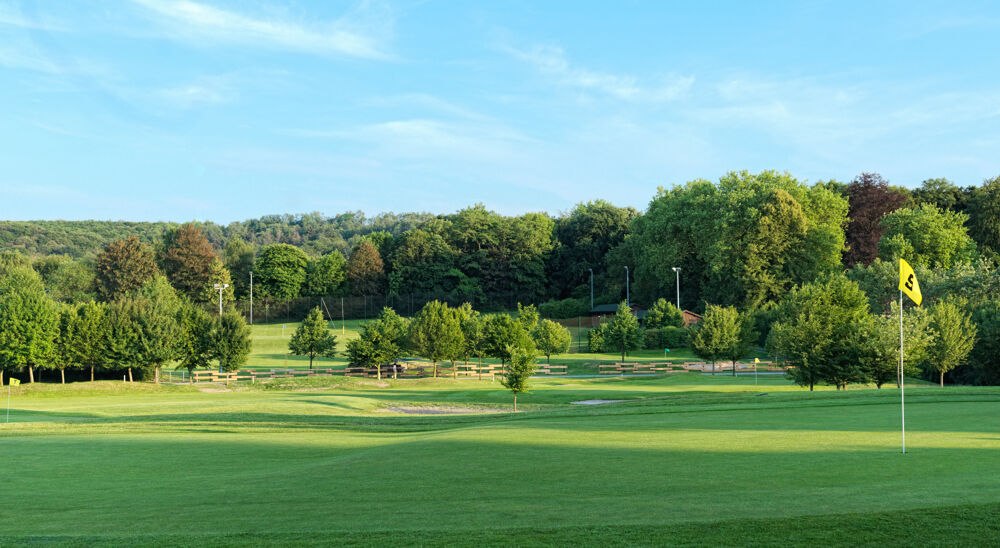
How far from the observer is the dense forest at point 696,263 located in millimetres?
46812

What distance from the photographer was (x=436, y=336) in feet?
175

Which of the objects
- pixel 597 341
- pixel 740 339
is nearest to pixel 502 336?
pixel 740 339

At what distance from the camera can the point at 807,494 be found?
9.88 meters

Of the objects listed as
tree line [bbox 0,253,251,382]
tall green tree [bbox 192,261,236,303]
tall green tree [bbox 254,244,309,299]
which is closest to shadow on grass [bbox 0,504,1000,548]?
tree line [bbox 0,253,251,382]

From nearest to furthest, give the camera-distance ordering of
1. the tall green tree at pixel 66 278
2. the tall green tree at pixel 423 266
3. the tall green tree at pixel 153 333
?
the tall green tree at pixel 153 333 → the tall green tree at pixel 66 278 → the tall green tree at pixel 423 266

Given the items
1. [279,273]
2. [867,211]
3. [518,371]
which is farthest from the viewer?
[279,273]

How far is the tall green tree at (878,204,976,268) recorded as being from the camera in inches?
2751

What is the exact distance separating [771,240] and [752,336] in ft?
85.9

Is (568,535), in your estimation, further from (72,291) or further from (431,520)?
(72,291)

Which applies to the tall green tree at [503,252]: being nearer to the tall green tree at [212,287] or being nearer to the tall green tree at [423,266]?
the tall green tree at [423,266]

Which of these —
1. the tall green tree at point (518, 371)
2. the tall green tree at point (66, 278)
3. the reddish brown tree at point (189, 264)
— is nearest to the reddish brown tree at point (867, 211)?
the tall green tree at point (518, 371)

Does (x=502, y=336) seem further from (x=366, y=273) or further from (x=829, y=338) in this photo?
(x=366, y=273)

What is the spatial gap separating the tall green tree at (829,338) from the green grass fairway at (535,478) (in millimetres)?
8828

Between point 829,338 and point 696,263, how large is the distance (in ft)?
190
